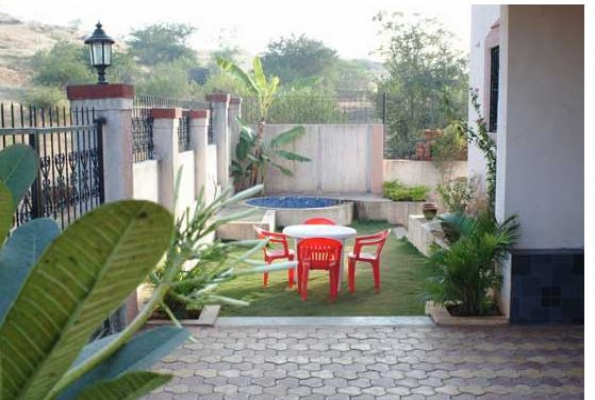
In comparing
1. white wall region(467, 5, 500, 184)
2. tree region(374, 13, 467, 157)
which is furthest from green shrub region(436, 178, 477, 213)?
tree region(374, 13, 467, 157)

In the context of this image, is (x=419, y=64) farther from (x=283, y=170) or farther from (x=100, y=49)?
(x=100, y=49)

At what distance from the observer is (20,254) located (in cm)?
129

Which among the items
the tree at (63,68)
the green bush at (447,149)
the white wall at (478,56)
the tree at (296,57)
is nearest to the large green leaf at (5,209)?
the white wall at (478,56)

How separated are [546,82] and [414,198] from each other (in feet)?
23.5

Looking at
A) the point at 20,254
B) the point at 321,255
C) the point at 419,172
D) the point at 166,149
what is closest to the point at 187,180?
the point at 166,149

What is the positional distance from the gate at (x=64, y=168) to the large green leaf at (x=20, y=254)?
3164 mm

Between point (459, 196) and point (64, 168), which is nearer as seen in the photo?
point (64, 168)

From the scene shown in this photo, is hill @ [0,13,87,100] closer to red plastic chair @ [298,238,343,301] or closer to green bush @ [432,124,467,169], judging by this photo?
green bush @ [432,124,467,169]

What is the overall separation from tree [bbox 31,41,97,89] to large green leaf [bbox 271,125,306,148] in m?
12.2

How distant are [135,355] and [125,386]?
218 millimetres

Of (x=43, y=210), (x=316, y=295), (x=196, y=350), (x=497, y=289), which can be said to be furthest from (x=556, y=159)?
(x=43, y=210)

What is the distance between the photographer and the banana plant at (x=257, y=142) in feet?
46.2

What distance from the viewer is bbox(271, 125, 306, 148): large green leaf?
14.4m

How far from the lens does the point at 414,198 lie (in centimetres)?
1308
